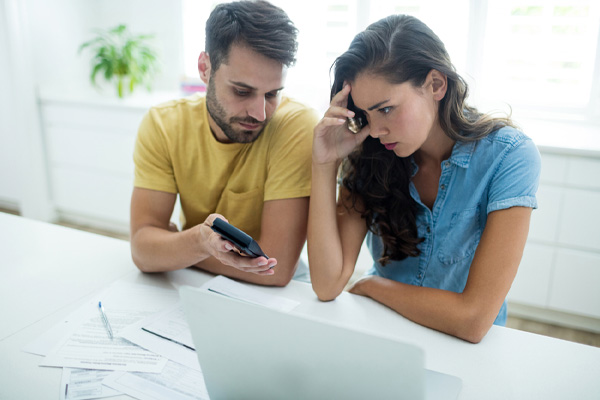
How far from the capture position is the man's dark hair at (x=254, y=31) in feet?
4.00

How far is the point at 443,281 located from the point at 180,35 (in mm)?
2732

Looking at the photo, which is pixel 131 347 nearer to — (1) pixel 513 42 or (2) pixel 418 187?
(2) pixel 418 187

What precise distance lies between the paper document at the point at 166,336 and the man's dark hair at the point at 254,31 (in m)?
0.66

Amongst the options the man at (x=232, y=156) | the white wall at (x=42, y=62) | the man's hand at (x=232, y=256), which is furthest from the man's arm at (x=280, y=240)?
the white wall at (x=42, y=62)

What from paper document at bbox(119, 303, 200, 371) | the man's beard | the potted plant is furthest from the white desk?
the potted plant

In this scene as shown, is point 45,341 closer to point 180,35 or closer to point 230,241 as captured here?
point 230,241

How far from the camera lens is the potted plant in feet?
10.2

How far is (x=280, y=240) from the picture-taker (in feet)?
4.15

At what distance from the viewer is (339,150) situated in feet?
4.17

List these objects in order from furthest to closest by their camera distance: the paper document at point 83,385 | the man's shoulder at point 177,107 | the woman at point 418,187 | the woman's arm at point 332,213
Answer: the man's shoulder at point 177,107 < the woman's arm at point 332,213 < the woman at point 418,187 < the paper document at point 83,385

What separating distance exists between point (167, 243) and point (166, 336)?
11.0 inches

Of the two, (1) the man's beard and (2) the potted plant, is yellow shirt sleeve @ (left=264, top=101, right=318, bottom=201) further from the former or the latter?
(2) the potted plant

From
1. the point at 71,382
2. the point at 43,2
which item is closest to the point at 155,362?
the point at 71,382

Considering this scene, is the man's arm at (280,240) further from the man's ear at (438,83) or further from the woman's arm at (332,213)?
the man's ear at (438,83)
